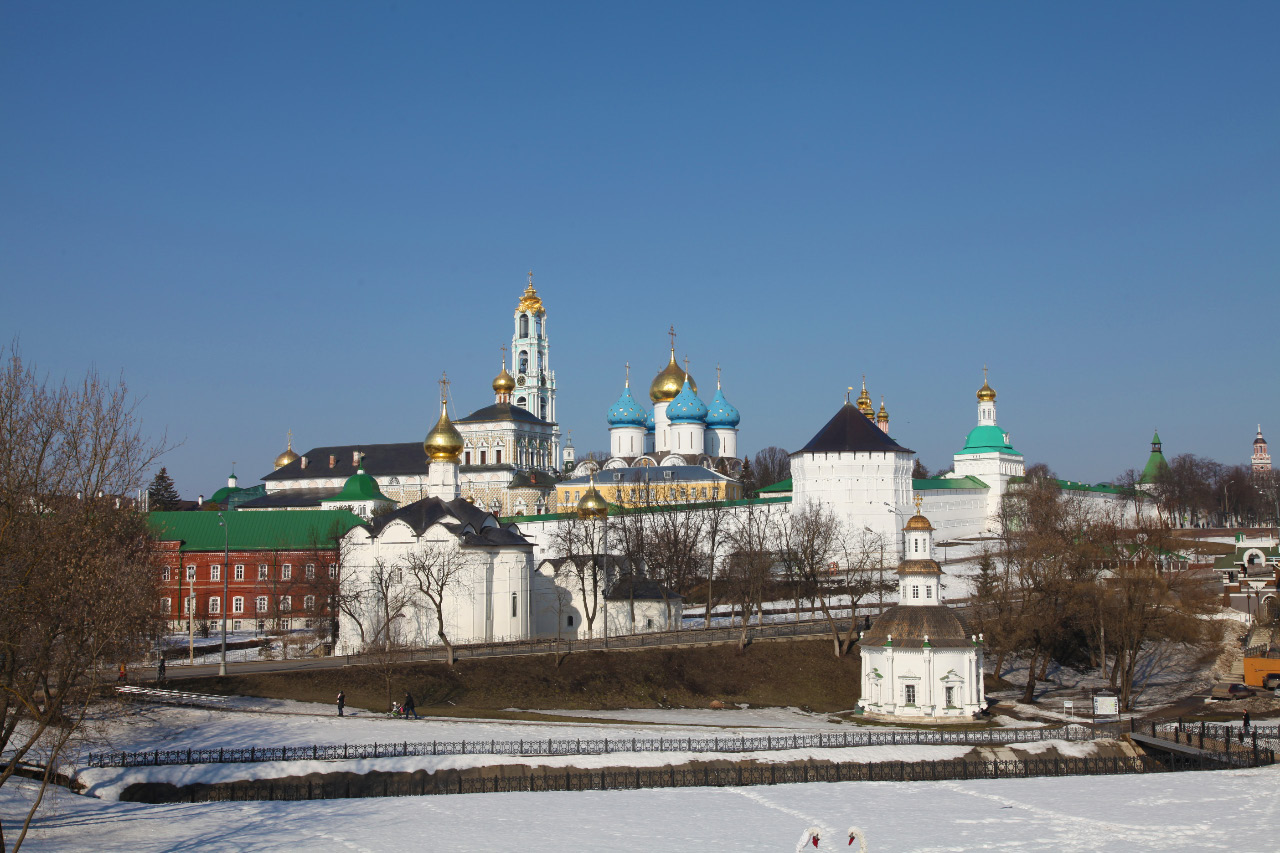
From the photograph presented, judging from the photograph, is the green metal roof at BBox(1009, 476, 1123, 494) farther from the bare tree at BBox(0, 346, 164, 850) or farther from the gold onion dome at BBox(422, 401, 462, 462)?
the bare tree at BBox(0, 346, 164, 850)

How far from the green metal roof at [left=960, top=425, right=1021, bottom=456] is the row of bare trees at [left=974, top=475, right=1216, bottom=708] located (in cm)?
2840

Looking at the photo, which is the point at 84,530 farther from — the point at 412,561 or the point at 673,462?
the point at 673,462

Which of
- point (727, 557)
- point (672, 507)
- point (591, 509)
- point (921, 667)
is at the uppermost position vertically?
point (672, 507)

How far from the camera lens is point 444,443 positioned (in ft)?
184

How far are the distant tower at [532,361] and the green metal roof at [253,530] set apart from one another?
149 ft

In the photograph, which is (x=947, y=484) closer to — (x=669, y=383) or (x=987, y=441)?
→ (x=987, y=441)

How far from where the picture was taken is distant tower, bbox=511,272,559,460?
4131 inches

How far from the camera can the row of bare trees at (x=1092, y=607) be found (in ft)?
130

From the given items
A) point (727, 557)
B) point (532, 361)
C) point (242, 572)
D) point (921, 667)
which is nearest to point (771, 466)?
point (532, 361)

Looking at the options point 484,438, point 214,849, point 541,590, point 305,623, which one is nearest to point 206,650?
point 305,623

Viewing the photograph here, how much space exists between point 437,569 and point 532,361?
63.1 m

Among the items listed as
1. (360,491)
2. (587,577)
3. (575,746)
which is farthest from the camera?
(360,491)

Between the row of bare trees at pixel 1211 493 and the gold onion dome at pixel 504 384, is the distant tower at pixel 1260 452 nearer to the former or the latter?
the row of bare trees at pixel 1211 493

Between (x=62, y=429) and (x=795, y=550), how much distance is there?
4210 centimetres
